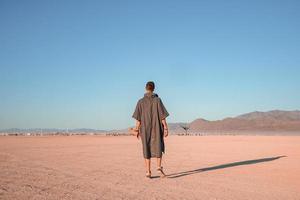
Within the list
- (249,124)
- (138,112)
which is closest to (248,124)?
(249,124)

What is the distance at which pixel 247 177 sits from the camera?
8.13 m

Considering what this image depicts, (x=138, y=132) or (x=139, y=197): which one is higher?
(x=138, y=132)

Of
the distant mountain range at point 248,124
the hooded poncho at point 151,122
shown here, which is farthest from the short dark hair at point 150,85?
the distant mountain range at point 248,124

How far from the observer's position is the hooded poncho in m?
8.16

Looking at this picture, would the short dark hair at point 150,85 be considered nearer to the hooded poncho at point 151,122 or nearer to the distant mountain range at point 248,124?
the hooded poncho at point 151,122

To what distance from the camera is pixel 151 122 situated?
832cm

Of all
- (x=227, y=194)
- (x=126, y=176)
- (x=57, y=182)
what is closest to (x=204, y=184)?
(x=227, y=194)

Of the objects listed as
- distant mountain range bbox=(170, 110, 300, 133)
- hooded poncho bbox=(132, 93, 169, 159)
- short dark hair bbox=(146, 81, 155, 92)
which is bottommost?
hooded poncho bbox=(132, 93, 169, 159)

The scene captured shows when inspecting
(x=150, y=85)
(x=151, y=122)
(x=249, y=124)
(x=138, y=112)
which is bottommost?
(x=151, y=122)

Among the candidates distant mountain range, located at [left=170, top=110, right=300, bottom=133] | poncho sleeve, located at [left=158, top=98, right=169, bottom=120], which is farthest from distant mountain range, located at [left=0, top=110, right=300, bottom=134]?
poncho sleeve, located at [left=158, top=98, right=169, bottom=120]

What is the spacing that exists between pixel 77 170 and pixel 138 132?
170 centimetres

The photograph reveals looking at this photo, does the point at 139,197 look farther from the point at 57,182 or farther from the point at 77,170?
the point at 77,170

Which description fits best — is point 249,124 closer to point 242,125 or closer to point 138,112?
point 242,125

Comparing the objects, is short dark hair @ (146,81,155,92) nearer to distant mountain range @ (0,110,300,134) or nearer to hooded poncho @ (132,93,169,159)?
hooded poncho @ (132,93,169,159)
